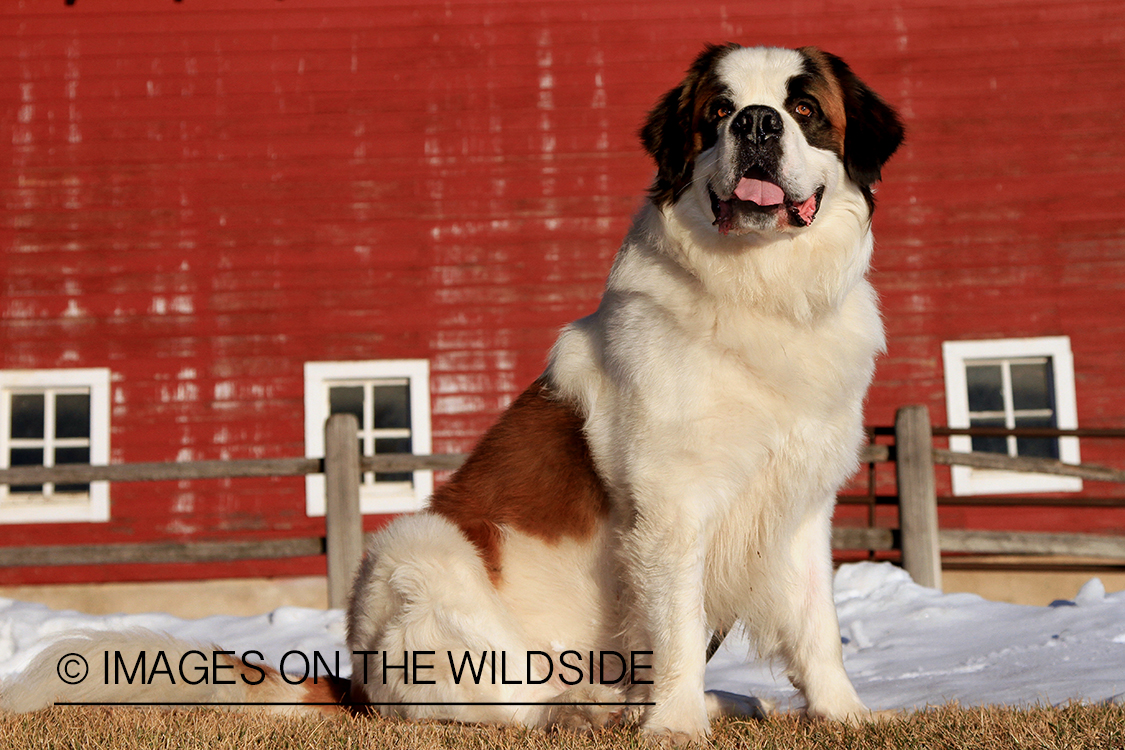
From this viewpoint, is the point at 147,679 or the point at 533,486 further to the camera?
the point at 147,679

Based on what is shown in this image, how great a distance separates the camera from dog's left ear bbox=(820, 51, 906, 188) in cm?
286

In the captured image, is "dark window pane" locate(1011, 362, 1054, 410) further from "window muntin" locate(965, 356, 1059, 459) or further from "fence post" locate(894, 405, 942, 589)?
"fence post" locate(894, 405, 942, 589)

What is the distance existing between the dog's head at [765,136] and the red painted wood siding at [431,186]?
20.5 ft

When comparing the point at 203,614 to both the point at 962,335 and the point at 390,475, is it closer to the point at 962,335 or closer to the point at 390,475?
the point at 390,475

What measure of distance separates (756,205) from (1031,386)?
7.67 meters

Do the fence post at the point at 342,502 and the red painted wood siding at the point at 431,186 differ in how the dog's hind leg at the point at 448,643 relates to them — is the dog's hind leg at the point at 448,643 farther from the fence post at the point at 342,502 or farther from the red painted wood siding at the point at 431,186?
the red painted wood siding at the point at 431,186

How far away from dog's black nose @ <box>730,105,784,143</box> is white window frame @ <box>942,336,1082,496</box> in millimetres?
7014

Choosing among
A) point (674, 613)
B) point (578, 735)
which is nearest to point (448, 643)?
point (578, 735)

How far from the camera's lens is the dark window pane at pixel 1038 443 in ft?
29.6

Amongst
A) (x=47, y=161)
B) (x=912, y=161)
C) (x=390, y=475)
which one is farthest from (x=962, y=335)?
(x=47, y=161)

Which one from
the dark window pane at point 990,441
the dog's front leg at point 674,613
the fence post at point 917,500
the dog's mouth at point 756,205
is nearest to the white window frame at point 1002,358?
the dark window pane at point 990,441

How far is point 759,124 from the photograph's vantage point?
2.64 meters

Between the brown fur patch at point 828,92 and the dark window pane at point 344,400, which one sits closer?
the brown fur patch at point 828,92

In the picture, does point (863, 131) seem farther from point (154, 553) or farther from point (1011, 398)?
point (1011, 398)
